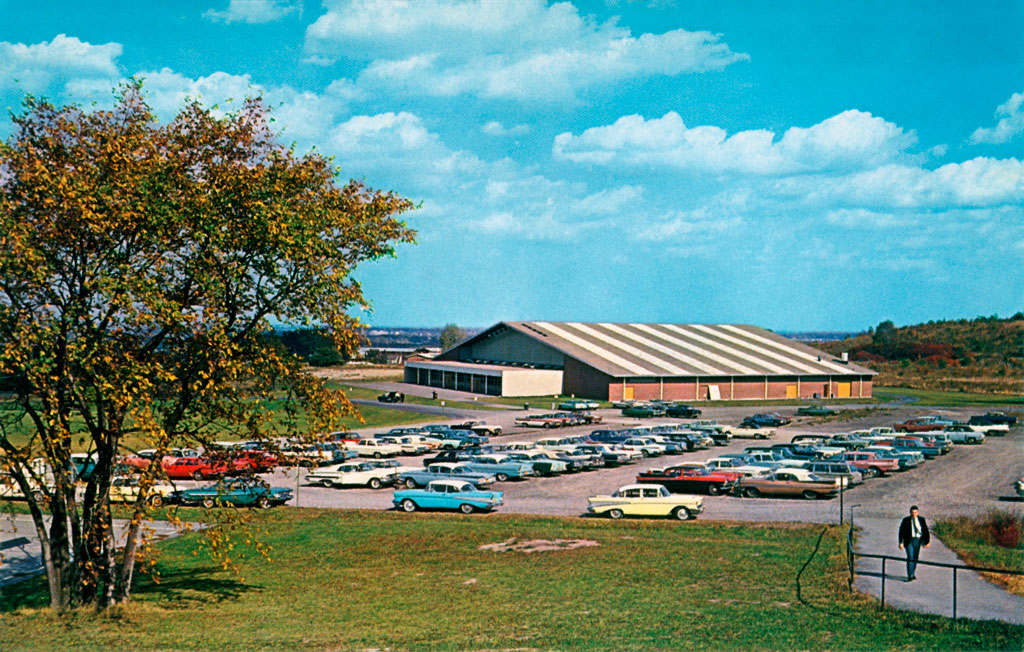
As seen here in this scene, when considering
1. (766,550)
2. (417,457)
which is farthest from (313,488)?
(766,550)

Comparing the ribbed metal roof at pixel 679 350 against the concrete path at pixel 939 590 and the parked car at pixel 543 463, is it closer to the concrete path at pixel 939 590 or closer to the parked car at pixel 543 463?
the parked car at pixel 543 463

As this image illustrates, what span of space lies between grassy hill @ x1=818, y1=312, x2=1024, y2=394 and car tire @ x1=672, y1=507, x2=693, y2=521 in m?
92.9

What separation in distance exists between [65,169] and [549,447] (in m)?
38.9

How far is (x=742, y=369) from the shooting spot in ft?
318

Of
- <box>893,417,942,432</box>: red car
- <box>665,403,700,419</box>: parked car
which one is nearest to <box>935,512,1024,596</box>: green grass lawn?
<box>893,417,942,432</box>: red car

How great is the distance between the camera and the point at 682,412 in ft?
261

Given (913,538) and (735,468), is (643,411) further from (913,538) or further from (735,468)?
(913,538)

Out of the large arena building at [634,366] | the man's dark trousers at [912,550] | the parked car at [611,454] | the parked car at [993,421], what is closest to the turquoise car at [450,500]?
the parked car at [611,454]

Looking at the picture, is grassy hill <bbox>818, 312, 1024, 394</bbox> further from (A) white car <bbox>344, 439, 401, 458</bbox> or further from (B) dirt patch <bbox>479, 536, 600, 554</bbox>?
(B) dirt patch <bbox>479, 536, 600, 554</bbox>

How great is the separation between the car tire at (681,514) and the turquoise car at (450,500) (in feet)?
25.3

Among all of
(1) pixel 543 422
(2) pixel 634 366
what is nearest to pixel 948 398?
(2) pixel 634 366

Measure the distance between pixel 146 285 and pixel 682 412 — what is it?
66708 millimetres

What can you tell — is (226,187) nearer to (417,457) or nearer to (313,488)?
(313,488)

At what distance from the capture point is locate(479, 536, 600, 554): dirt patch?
27469 millimetres
